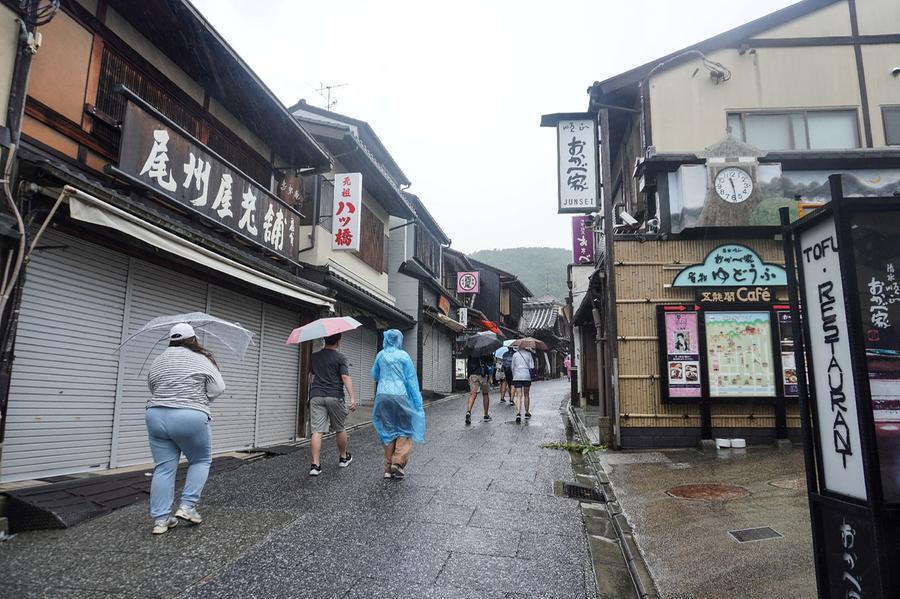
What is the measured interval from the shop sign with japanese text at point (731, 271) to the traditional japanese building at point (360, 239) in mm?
7368

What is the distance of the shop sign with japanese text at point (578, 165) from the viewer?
11484mm

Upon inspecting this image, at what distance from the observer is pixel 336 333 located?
300 inches

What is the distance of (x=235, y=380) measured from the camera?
9.71 metres

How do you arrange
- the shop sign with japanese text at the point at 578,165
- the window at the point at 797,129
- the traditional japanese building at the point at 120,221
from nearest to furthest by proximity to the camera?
the traditional japanese building at the point at 120,221 < the window at the point at 797,129 < the shop sign with japanese text at the point at 578,165

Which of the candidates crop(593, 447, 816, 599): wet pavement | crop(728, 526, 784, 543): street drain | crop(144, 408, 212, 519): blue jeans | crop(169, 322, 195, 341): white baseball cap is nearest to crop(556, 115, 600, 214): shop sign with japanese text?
crop(593, 447, 816, 599): wet pavement

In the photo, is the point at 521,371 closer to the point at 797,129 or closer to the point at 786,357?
the point at 786,357

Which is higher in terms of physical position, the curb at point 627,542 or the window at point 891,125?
the window at point 891,125

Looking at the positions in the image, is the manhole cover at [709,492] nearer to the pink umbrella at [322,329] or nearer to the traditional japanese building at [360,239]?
the pink umbrella at [322,329]

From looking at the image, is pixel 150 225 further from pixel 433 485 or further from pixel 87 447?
pixel 433 485

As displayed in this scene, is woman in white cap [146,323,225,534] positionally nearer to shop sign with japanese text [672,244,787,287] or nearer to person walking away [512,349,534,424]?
shop sign with japanese text [672,244,787,287]

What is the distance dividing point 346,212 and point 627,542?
32.3ft

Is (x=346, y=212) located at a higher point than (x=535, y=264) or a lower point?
lower

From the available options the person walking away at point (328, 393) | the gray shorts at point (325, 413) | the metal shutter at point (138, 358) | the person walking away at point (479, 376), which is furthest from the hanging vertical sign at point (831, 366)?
the person walking away at point (479, 376)

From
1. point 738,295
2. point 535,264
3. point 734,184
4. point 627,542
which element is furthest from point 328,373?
point 535,264
